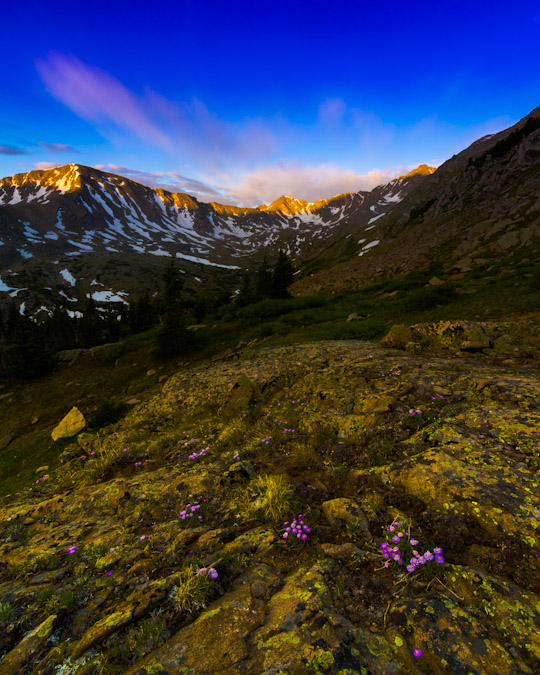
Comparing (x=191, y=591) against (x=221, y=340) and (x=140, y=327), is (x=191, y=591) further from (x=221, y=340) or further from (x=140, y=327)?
(x=140, y=327)

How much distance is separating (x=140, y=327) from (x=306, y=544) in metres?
52.2

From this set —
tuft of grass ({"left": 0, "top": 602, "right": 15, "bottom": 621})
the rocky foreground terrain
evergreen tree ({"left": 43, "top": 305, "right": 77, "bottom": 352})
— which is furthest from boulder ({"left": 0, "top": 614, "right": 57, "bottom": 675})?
evergreen tree ({"left": 43, "top": 305, "right": 77, "bottom": 352})

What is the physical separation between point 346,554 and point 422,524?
1.15 m

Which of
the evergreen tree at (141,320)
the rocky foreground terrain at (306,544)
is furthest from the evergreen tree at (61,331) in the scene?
the rocky foreground terrain at (306,544)

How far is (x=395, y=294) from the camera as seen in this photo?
28.3 meters

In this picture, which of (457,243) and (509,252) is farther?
(457,243)

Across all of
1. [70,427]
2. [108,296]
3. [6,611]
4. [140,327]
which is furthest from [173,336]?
[108,296]

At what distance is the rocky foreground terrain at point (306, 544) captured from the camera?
97.5 inches

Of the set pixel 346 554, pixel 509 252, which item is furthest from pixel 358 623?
pixel 509 252

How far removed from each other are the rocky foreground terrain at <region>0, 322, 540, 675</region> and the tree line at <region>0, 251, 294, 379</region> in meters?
14.8

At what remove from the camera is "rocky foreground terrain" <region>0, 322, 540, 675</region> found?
2.48m

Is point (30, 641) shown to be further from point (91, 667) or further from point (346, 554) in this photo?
point (346, 554)

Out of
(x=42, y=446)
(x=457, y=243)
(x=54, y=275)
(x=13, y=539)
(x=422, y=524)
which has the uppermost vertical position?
(x=54, y=275)

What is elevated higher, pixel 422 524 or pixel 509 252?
pixel 509 252
